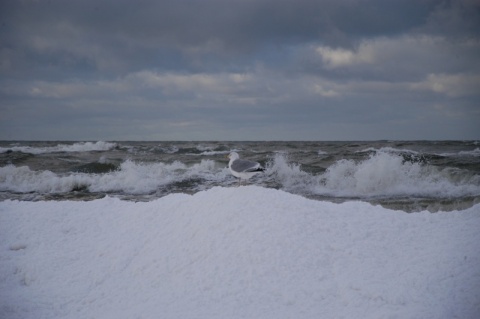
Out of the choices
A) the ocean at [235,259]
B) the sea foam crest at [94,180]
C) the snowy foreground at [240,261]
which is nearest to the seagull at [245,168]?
the ocean at [235,259]

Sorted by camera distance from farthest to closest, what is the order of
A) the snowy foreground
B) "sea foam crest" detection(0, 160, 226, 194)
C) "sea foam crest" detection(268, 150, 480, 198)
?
"sea foam crest" detection(0, 160, 226, 194), "sea foam crest" detection(268, 150, 480, 198), the snowy foreground

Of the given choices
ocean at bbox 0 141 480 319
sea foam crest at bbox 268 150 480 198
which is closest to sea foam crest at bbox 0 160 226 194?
sea foam crest at bbox 268 150 480 198

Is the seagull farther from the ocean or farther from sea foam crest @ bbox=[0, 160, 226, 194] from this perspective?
sea foam crest @ bbox=[0, 160, 226, 194]

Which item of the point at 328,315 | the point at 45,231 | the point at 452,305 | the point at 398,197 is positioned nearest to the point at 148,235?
the point at 45,231

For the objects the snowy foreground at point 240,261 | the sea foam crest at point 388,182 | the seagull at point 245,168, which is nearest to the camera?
the snowy foreground at point 240,261

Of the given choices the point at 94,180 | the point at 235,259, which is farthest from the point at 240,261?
the point at 94,180

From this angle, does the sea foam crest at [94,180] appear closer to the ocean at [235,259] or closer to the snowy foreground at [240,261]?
the ocean at [235,259]

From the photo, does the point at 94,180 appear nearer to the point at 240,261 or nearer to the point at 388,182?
the point at 388,182

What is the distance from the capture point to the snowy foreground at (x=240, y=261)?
350 cm

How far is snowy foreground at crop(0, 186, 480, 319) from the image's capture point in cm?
350

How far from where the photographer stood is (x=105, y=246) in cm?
475

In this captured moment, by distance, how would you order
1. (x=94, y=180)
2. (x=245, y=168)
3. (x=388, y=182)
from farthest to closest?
1. (x=94, y=180)
2. (x=388, y=182)
3. (x=245, y=168)

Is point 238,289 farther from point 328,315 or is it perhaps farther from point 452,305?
point 452,305

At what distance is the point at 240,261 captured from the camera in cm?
404
